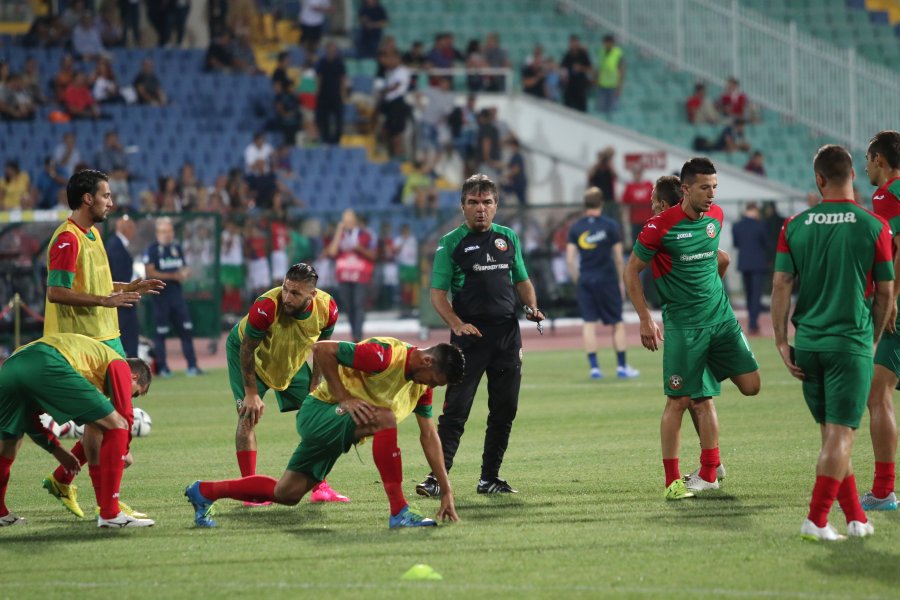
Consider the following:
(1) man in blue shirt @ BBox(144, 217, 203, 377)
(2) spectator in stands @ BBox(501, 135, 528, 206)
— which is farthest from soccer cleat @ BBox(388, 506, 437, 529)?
(2) spectator in stands @ BBox(501, 135, 528, 206)

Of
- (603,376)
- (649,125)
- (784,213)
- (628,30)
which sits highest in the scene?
(628,30)

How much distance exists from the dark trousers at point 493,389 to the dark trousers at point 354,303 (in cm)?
1293

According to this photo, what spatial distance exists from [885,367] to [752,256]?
15.3m

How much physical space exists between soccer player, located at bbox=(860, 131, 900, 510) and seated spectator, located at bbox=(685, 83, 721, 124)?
2443cm

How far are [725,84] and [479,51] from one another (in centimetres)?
607

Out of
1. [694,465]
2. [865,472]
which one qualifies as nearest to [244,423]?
[694,465]

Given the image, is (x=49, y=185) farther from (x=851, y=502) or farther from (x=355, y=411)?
(x=851, y=502)

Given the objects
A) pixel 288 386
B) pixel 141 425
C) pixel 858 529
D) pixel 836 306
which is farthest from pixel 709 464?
pixel 141 425

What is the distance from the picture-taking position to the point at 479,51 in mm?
32812

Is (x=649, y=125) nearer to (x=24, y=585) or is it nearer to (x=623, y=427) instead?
(x=623, y=427)

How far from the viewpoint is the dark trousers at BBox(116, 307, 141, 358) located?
701 inches

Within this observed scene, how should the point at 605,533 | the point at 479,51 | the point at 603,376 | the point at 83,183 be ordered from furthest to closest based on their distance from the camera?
the point at 479,51 → the point at 603,376 → the point at 83,183 → the point at 605,533

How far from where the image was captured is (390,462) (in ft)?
28.5

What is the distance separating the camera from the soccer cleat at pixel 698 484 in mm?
9969
